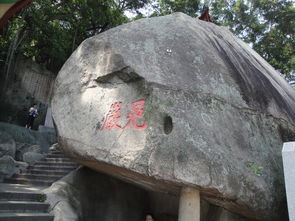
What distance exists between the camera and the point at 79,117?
5.68m

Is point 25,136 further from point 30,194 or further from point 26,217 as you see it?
point 26,217

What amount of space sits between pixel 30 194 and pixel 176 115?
3766 mm

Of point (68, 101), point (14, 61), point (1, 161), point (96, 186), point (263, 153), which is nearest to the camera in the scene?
point (263, 153)

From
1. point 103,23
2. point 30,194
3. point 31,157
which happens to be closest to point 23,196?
point 30,194

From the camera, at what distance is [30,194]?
20.3 feet

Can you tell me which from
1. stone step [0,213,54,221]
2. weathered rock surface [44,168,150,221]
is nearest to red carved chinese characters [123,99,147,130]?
weathered rock surface [44,168,150,221]

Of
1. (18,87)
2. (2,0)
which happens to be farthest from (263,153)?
(18,87)

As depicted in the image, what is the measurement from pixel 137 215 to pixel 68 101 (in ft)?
11.7

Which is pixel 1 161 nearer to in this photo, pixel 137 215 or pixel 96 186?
pixel 96 186

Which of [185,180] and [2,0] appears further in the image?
[2,0]

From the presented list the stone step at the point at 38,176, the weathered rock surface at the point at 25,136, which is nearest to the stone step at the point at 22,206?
the stone step at the point at 38,176

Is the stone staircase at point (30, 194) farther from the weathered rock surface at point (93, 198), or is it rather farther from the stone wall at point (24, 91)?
the stone wall at point (24, 91)

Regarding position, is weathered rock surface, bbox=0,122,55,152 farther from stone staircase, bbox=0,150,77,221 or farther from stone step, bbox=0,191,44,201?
stone step, bbox=0,191,44,201

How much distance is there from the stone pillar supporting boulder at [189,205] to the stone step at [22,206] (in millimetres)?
2942
